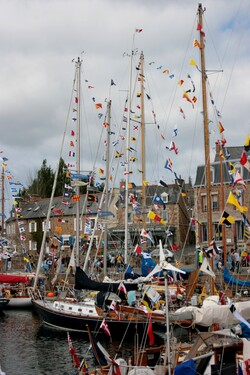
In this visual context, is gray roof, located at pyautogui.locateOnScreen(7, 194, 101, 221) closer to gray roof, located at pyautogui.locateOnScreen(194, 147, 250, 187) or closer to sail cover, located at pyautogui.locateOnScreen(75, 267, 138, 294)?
gray roof, located at pyautogui.locateOnScreen(194, 147, 250, 187)

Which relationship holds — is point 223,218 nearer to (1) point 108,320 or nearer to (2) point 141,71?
(1) point 108,320

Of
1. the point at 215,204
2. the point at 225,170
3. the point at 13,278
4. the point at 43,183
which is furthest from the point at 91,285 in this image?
the point at 43,183

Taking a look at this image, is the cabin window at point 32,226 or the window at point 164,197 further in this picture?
the cabin window at point 32,226

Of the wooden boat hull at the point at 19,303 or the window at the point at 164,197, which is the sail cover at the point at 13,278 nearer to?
the wooden boat hull at the point at 19,303

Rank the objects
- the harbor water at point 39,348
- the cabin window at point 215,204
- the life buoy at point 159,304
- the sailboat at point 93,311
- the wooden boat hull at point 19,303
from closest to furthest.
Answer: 1. the harbor water at point 39,348
2. the life buoy at point 159,304
3. the sailboat at point 93,311
4. the wooden boat hull at point 19,303
5. the cabin window at point 215,204

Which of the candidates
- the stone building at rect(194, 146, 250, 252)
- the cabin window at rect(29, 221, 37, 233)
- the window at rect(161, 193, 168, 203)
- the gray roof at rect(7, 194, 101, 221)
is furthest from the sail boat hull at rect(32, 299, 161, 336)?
the cabin window at rect(29, 221, 37, 233)

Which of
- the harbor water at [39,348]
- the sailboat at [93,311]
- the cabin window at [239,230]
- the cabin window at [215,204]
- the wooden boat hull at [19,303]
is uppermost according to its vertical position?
the cabin window at [215,204]

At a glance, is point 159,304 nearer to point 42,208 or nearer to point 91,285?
point 91,285

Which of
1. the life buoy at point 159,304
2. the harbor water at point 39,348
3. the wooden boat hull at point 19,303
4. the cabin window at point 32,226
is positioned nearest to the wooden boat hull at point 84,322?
the harbor water at point 39,348

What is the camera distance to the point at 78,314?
102 ft

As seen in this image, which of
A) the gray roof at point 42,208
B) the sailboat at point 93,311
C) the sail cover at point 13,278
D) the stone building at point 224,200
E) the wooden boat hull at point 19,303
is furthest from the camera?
the gray roof at point 42,208

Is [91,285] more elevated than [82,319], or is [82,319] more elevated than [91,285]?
[91,285]

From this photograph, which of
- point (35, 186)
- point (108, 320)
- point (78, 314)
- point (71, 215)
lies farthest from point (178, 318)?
point (35, 186)

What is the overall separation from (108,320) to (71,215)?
41.7 meters
